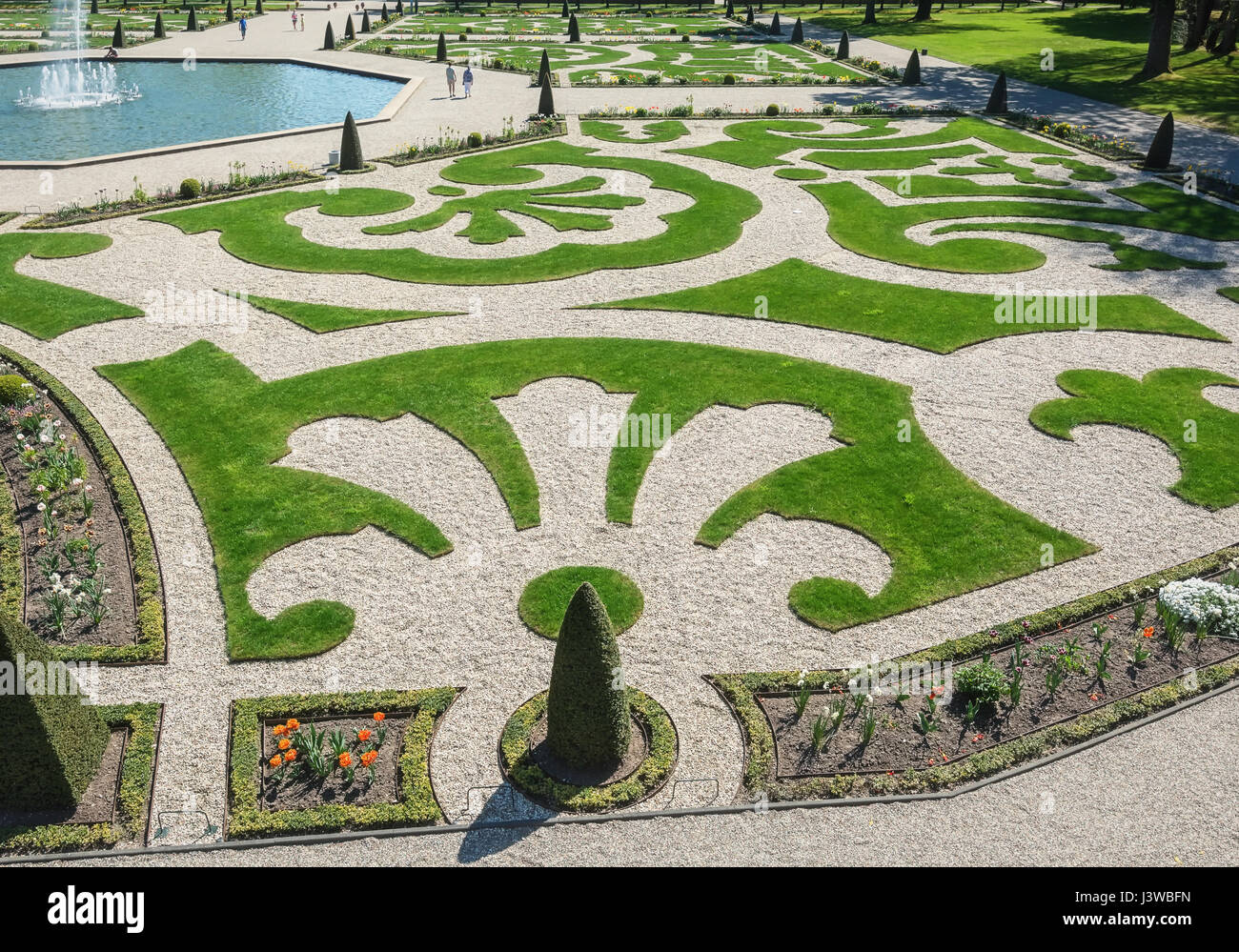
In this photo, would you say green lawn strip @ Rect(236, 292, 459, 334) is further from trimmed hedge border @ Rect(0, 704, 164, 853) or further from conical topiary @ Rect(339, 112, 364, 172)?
trimmed hedge border @ Rect(0, 704, 164, 853)

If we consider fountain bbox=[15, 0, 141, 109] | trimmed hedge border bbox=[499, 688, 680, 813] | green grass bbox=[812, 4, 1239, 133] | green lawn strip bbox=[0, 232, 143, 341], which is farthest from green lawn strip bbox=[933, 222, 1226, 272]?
fountain bbox=[15, 0, 141, 109]

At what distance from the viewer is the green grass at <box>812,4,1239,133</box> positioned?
2061 inches

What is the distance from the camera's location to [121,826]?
12.1 m

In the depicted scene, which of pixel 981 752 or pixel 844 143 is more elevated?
pixel 844 143

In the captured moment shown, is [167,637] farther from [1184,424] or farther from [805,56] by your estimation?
A: [805,56]

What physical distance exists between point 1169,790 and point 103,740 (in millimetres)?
13375

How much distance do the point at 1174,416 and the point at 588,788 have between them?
15928mm

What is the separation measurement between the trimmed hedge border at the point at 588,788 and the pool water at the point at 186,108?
38264 millimetres

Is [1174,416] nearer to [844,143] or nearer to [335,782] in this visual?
[335,782]

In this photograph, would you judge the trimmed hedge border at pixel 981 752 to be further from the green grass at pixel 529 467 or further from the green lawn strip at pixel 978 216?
the green lawn strip at pixel 978 216

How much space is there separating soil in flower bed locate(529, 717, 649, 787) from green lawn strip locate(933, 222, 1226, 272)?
23.2 metres

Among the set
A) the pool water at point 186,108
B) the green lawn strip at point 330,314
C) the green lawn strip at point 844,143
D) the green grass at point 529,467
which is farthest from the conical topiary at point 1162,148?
the pool water at point 186,108

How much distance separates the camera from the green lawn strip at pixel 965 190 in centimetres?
3588

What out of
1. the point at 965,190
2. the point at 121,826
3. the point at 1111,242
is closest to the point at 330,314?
the point at 121,826
